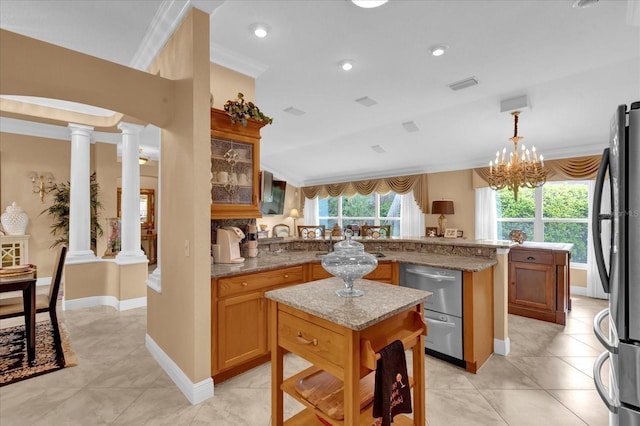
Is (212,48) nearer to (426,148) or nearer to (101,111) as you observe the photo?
(101,111)

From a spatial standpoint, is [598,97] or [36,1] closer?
[36,1]

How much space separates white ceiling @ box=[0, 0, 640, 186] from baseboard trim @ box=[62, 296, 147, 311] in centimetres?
317

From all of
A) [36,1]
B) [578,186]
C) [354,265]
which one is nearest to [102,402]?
[354,265]

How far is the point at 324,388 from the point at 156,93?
245cm

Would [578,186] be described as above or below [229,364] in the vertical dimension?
above

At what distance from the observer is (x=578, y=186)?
5.32m

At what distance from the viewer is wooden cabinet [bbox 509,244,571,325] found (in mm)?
3736

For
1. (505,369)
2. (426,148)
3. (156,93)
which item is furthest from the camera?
(426,148)

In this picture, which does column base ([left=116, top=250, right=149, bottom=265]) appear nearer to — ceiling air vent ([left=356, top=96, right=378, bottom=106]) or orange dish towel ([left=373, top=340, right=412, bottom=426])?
ceiling air vent ([left=356, top=96, right=378, bottom=106])

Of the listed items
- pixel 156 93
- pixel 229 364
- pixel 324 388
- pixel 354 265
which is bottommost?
pixel 229 364

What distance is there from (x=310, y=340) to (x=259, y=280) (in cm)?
123

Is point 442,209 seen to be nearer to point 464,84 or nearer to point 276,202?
point 464,84

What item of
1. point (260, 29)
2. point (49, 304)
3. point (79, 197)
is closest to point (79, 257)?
point (79, 197)

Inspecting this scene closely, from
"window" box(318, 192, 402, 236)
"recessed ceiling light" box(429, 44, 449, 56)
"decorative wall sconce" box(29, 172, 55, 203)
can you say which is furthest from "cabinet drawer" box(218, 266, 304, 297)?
"window" box(318, 192, 402, 236)
